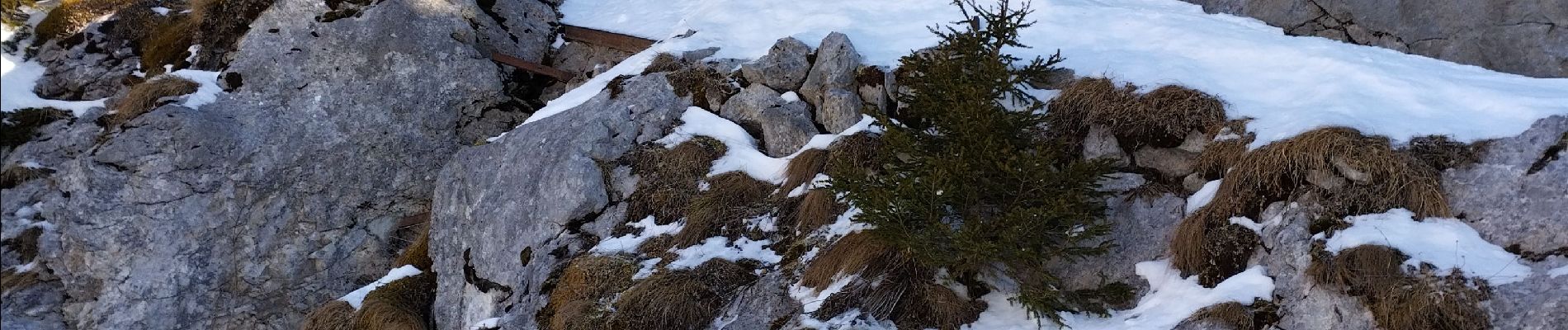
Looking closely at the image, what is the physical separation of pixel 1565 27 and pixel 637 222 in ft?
24.9

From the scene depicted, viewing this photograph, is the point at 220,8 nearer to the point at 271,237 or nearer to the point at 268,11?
the point at 268,11

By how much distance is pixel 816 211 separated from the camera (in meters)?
6.72

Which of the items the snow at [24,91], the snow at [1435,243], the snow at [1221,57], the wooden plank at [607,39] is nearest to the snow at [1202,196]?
the snow at [1221,57]

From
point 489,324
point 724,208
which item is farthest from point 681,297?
point 489,324

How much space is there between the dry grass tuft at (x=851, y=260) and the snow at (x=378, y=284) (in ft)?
14.2

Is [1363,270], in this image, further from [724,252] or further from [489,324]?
[489,324]

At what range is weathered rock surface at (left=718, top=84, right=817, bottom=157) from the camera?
7996 millimetres

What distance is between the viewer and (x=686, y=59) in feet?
30.3

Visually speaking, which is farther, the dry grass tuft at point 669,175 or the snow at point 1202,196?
the dry grass tuft at point 669,175

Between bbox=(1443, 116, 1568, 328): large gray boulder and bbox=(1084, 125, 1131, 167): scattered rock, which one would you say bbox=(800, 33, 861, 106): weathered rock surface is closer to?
bbox=(1084, 125, 1131, 167): scattered rock

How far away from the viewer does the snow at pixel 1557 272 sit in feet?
15.4

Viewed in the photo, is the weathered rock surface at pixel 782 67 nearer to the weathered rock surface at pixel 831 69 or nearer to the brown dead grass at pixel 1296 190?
the weathered rock surface at pixel 831 69

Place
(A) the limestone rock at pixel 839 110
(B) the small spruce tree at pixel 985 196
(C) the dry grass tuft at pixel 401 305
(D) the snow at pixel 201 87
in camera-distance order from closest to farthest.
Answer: (B) the small spruce tree at pixel 985 196, (A) the limestone rock at pixel 839 110, (C) the dry grass tuft at pixel 401 305, (D) the snow at pixel 201 87

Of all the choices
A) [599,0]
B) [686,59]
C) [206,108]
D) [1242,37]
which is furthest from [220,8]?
[1242,37]
